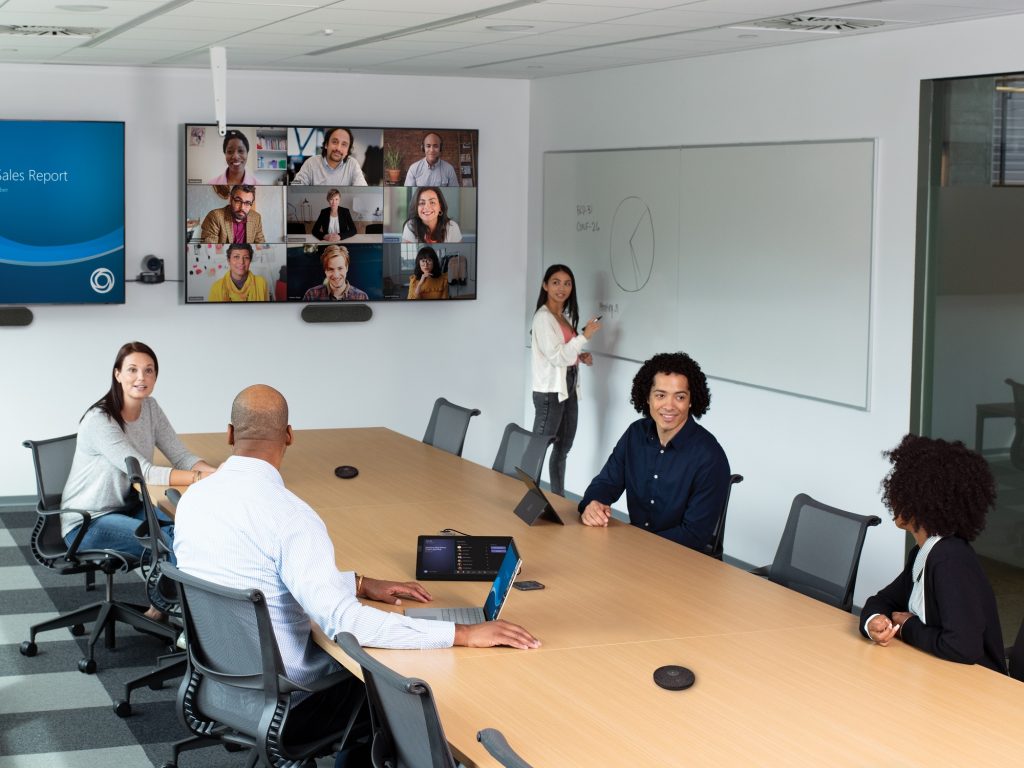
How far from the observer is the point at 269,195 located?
9.15 metres

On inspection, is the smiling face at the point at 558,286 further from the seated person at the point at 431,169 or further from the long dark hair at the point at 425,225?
the seated person at the point at 431,169

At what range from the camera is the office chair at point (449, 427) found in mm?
6926

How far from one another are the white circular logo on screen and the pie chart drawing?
3385 mm

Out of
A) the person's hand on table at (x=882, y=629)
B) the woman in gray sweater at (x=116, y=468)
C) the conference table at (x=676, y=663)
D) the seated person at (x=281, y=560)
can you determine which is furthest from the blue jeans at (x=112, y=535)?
the person's hand on table at (x=882, y=629)

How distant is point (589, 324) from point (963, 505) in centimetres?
507

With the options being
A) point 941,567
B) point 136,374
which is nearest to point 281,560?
point 941,567

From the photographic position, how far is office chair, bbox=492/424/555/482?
6.03m

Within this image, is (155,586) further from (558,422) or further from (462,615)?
(558,422)

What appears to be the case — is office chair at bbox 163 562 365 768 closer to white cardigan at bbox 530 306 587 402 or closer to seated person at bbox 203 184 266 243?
white cardigan at bbox 530 306 587 402

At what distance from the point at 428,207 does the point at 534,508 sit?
4785 millimetres

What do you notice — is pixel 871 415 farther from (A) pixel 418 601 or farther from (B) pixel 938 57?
(A) pixel 418 601

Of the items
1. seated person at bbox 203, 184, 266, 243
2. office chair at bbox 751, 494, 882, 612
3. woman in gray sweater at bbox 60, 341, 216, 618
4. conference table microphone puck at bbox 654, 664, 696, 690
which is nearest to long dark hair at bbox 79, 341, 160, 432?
woman in gray sweater at bbox 60, 341, 216, 618

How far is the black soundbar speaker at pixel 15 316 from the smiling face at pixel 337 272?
2023mm

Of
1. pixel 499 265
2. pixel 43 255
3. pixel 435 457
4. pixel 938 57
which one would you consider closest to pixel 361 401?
pixel 499 265
